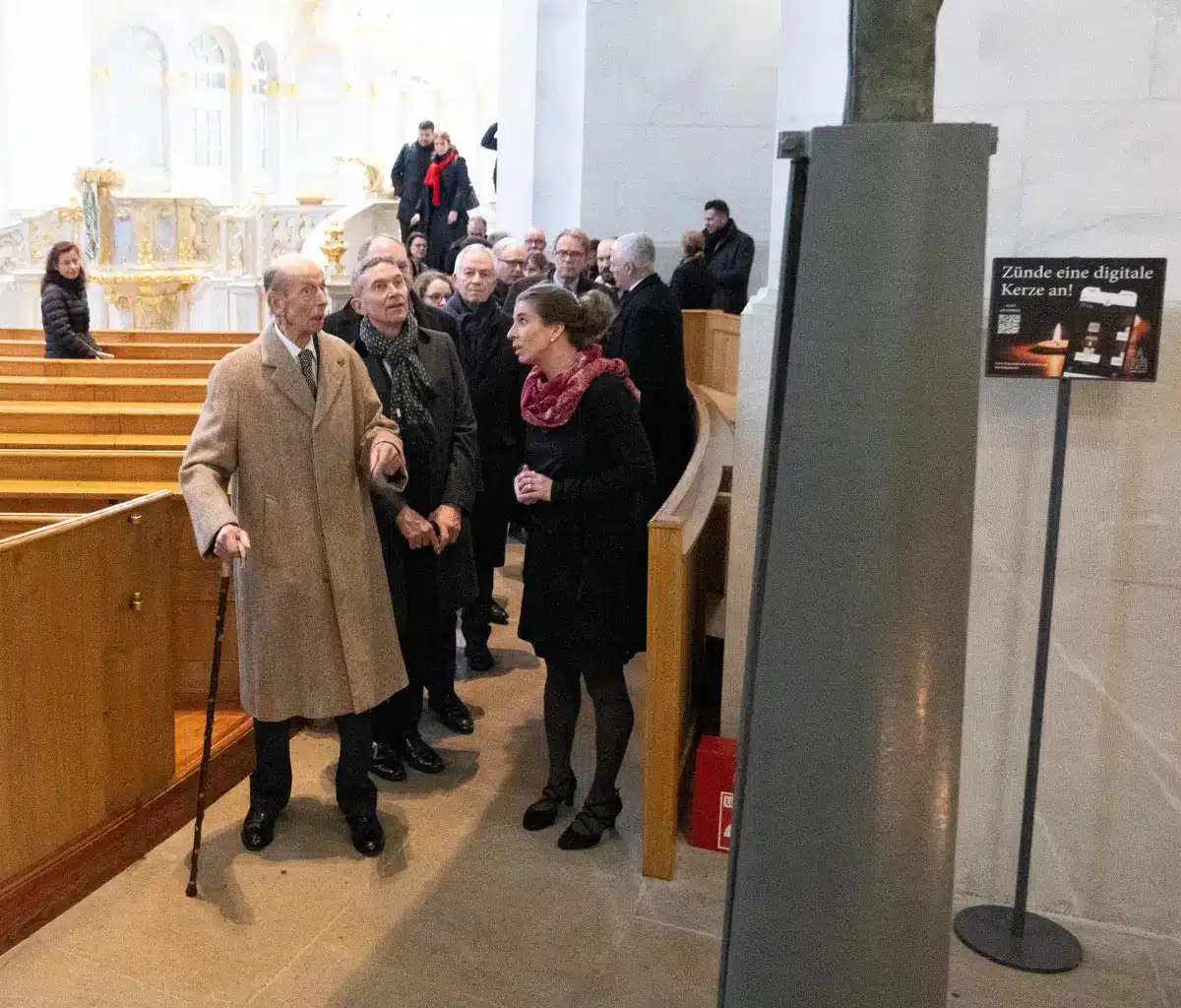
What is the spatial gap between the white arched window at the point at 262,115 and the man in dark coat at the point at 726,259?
56.9 feet

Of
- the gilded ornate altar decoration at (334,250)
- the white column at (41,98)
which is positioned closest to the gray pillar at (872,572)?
the gilded ornate altar decoration at (334,250)

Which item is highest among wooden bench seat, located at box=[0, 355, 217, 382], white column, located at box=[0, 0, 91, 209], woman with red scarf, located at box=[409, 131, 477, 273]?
white column, located at box=[0, 0, 91, 209]

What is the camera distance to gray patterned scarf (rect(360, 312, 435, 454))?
363 cm

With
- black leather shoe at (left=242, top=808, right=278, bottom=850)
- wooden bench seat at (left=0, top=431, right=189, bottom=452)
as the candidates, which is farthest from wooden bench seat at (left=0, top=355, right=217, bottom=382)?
black leather shoe at (left=242, top=808, right=278, bottom=850)

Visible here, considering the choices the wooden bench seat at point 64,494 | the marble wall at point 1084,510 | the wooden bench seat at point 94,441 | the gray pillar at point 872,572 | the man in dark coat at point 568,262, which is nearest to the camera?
the gray pillar at point 872,572

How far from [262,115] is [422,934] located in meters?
23.0

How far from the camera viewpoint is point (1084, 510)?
3141mm

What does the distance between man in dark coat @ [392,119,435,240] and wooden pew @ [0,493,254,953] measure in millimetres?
6606

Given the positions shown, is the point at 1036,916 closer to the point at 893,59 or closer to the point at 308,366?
the point at 308,366

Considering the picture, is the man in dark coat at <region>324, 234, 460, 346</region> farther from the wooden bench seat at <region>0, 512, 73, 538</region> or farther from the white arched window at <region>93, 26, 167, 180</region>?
the white arched window at <region>93, 26, 167, 180</region>

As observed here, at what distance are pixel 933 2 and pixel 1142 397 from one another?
6.44 feet

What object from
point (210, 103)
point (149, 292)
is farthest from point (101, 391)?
point (210, 103)

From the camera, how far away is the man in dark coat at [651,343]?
16.6ft

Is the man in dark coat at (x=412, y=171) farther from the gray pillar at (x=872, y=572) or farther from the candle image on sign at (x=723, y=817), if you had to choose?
the gray pillar at (x=872, y=572)
